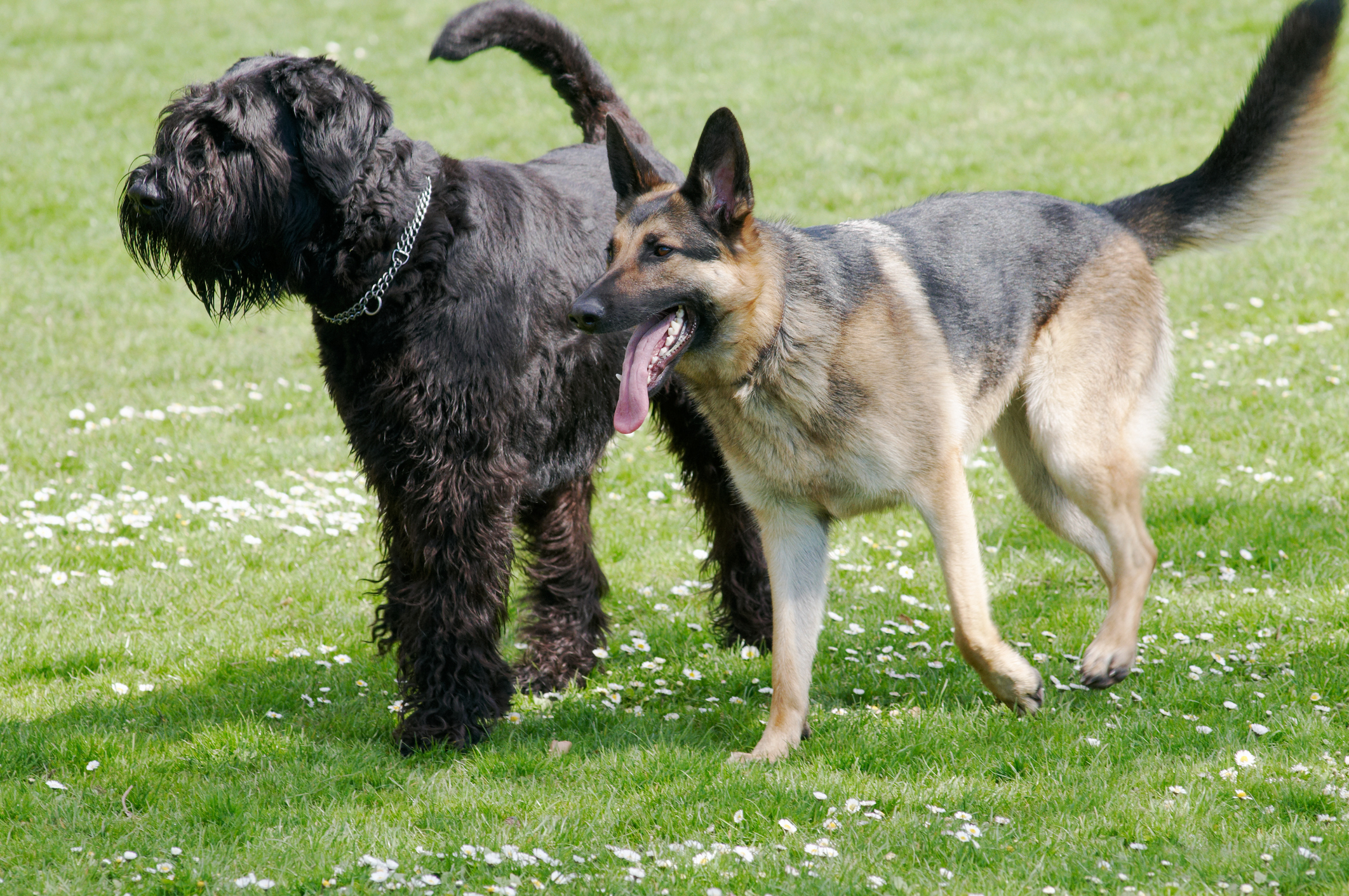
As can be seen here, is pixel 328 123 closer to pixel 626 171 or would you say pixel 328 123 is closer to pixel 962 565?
pixel 626 171

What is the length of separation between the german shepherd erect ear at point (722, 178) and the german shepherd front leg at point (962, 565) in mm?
1172

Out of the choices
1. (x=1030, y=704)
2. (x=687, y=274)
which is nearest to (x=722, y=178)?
(x=687, y=274)

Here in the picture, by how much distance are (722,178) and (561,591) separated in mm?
Answer: 2137

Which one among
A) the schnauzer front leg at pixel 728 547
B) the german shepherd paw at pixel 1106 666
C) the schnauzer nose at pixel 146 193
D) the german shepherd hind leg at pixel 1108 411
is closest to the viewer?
the schnauzer nose at pixel 146 193

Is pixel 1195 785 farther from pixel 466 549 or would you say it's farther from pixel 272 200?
pixel 272 200

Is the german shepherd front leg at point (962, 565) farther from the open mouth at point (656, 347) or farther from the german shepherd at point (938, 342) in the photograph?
the open mouth at point (656, 347)

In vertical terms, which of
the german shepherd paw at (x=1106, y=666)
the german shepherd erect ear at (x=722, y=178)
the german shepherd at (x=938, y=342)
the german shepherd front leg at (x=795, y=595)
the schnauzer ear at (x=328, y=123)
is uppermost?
the schnauzer ear at (x=328, y=123)

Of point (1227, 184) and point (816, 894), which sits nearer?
point (816, 894)

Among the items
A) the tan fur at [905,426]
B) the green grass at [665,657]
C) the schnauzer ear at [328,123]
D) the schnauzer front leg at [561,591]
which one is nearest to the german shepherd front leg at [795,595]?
the tan fur at [905,426]

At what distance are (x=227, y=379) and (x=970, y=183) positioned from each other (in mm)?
7033

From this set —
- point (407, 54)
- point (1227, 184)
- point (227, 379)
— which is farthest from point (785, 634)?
point (407, 54)

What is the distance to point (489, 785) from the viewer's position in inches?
171

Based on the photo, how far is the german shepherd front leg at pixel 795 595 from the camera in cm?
464

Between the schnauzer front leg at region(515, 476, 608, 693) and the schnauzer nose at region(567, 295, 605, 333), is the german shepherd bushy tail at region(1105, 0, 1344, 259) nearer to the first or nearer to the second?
the schnauzer nose at region(567, 295, 605, 333)
